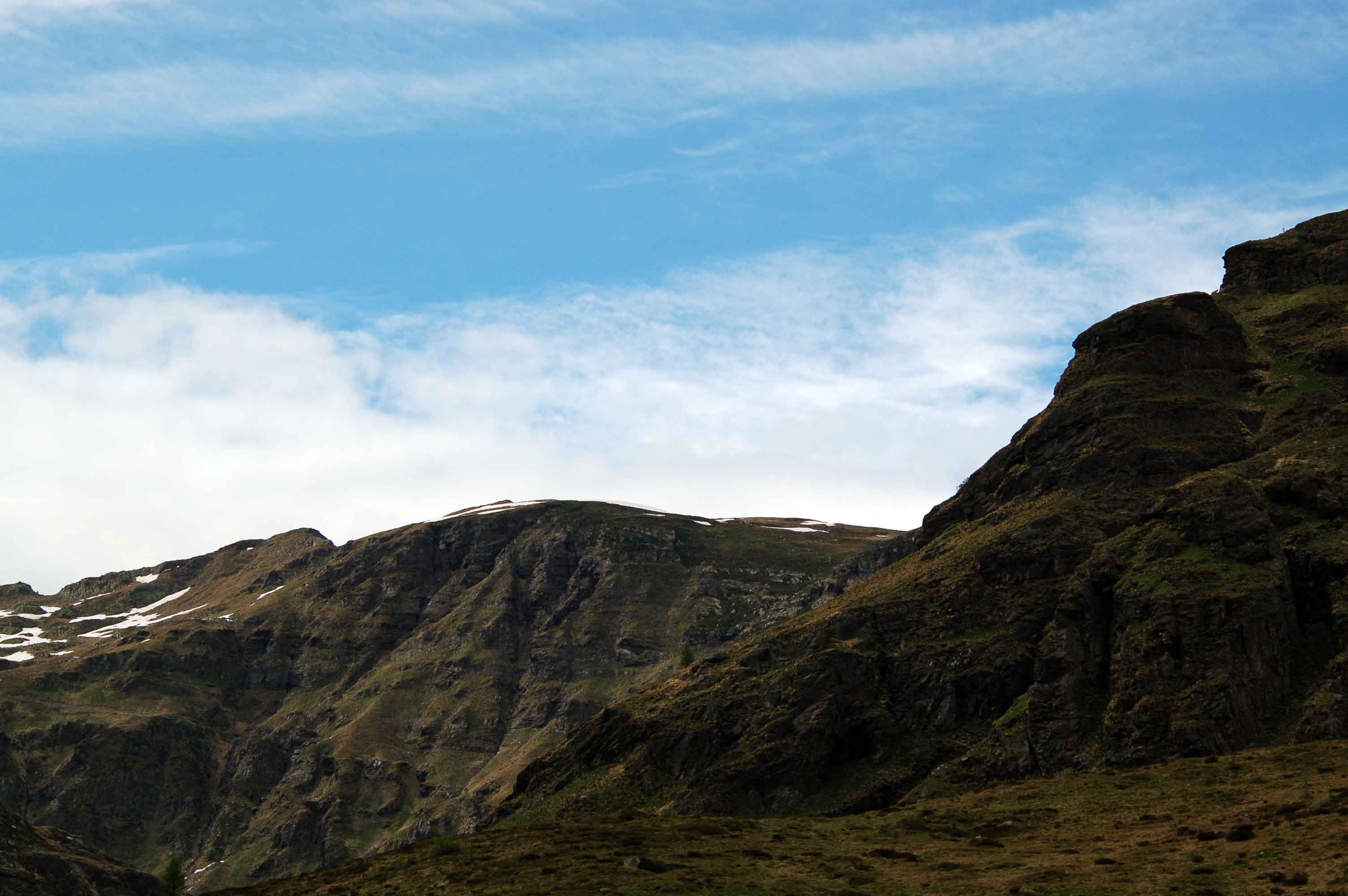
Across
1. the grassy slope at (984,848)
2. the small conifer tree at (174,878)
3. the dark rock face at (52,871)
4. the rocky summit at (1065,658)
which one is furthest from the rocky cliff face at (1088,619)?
the dark rock face at (52,871)

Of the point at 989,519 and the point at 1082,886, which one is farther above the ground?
the point at 989,519

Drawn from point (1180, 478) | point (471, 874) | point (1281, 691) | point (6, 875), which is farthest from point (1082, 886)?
point (1180, 478)

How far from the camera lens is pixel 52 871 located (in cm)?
6631

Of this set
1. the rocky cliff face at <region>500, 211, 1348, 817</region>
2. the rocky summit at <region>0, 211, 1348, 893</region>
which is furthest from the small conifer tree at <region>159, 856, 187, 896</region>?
the rocky cliff face at <region>500, 211, 1348, 817</region>

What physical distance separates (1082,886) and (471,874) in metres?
34.2

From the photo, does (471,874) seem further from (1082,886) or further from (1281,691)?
(1281,691)

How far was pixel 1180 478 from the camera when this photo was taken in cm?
13238

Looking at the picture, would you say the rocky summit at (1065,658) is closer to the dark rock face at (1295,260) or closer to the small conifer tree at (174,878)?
the dark rock face at (1295,260)

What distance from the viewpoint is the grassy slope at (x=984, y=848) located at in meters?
68.9

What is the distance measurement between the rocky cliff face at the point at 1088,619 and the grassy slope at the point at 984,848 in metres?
9.97

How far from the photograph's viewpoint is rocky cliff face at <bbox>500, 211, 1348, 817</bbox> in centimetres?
10656

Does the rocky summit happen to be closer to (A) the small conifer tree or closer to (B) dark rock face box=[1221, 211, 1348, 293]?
(B) dark rock face box=[1221, 211, 1348, 293]

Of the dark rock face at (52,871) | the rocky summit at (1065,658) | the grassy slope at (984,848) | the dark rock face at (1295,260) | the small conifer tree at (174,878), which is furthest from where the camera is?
the dark rock face at (1295,260)

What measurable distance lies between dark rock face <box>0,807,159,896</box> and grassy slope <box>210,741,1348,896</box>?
11.9m
